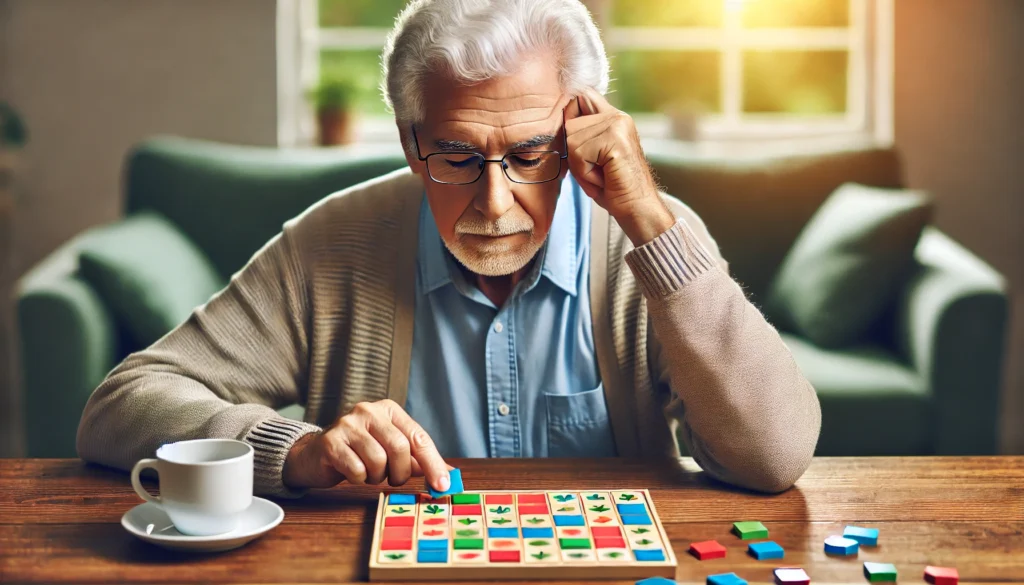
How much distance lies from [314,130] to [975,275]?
252cm

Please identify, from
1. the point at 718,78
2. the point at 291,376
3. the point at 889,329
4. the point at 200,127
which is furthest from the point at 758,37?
the point at 291,376

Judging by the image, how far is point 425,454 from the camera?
1100mm

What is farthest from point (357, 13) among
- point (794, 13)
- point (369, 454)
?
point (369, 454)

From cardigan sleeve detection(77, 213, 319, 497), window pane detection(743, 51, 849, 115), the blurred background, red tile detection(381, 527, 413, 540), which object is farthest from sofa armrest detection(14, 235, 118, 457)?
window pane detection(743, 51, 849, 115)

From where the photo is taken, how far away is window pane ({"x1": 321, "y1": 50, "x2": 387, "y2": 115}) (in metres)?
4.16

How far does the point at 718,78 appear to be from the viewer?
4160mm

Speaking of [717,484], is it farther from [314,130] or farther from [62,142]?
[62,142]

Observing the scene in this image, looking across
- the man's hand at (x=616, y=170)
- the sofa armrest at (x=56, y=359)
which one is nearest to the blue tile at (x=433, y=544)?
the man's hand at (x=616, y=170)

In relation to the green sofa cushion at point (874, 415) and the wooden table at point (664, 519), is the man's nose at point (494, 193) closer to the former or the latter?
the wooden table at point (664, 519)

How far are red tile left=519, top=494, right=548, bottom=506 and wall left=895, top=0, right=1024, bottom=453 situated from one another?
3341 millimetres

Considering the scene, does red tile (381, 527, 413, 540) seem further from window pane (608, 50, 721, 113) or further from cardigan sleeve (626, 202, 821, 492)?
window pane (608, 50, 721, 113)

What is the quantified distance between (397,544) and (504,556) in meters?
0.11

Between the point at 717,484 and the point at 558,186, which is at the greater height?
the point at 558,186

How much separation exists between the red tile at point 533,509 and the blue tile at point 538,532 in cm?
5
